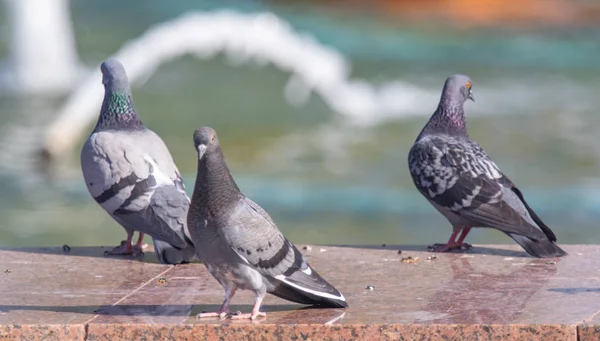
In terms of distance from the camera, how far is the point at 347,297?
234 inches

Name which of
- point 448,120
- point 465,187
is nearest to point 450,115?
point 448,120

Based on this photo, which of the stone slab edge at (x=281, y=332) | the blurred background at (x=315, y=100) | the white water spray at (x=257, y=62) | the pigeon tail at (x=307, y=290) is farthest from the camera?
the white water spray at (x=257, y=62)

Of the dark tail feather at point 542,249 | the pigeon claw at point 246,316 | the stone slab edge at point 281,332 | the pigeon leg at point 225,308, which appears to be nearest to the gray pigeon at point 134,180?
the pigeon leg at point 225,308

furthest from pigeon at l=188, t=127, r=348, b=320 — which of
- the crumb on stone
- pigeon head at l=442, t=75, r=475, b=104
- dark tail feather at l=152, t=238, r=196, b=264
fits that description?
pigeon head at l=442, t=75, r=475, b=104

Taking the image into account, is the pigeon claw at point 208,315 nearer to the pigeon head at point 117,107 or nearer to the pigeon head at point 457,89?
the pigeon head at point 117,107

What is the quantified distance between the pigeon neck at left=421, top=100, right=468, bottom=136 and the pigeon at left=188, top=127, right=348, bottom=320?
2.39 meters

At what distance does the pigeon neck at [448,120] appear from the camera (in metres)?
7.61

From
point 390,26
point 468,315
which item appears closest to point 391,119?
point 390,26

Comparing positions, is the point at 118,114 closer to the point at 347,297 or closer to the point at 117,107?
the point at 117,107

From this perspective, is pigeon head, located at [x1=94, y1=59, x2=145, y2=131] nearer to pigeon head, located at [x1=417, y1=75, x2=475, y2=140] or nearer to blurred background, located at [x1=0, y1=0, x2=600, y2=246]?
pigeon head, located at [x1=417, y1=75, x2=475, y2=140]

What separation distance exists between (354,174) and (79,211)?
4.87 m

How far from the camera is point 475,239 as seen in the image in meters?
14.0

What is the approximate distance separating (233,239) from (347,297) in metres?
0.89

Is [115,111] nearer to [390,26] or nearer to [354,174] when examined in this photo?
[354,174]
